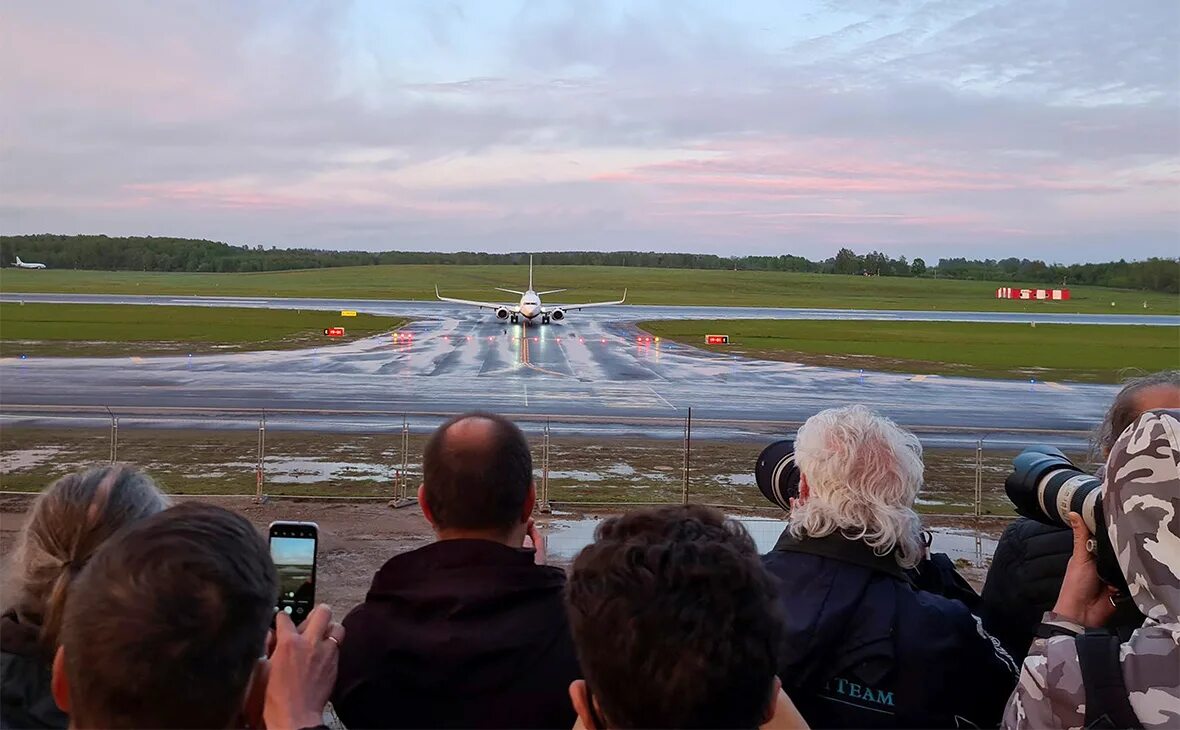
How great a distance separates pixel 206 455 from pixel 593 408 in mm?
9303

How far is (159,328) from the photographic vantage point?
44.1 metres

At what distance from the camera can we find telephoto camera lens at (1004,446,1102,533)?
8.13 feet

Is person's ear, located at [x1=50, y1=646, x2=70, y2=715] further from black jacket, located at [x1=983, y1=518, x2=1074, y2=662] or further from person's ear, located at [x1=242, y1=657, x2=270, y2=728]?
black jacket, located at [x1=983, y1=518, x2=1074, y2=662]

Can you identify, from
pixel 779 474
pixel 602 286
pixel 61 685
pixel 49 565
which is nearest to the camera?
pixel 61 685

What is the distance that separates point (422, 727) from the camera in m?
2.56

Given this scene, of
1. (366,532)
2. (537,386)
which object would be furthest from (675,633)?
(537,386)

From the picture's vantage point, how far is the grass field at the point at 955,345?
1341 inches

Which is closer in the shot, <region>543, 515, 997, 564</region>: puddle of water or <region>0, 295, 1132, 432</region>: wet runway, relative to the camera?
<region>543, 515, 997, 564</region>: puddle of water

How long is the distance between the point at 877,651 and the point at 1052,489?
2.50 ft

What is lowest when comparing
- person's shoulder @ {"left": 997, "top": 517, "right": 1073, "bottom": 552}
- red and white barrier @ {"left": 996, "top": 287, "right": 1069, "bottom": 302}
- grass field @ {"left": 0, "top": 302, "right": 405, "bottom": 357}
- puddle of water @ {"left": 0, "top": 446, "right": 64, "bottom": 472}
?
puddle of water @ {"left": 0, "top": 446, "right": 64, "bottom": 472}

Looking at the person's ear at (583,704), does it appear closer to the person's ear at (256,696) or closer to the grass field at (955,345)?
the person's ear at (256,696)

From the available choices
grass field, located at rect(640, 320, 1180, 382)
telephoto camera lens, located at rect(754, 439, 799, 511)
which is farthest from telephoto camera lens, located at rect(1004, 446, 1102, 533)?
grass field, located at rect(640, 320, 1180, 382)

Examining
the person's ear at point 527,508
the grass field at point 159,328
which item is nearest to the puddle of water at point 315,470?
the person's ear at point 527,508

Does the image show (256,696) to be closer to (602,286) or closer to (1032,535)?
(1032,535)
